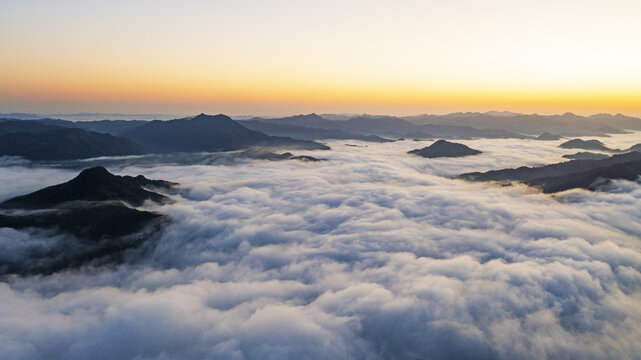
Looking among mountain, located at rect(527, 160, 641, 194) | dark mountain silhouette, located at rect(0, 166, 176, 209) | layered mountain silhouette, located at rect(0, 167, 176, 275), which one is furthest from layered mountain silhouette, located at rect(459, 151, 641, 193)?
dark mountain silhouette, located at rect(0, 166, 176, 209)

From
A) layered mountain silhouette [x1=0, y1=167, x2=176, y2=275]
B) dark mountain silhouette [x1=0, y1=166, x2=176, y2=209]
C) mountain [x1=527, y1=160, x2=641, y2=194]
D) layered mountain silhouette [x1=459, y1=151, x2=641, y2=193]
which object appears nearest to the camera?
layered mountain silhouette [x1=0, y1=167, x2=176, y2=275]

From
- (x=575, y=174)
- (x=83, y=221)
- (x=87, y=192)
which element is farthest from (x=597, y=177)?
(x=87, y=192)

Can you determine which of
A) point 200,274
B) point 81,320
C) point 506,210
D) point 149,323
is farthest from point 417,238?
point 81,320

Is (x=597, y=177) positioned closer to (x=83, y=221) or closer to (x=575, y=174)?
(x=575, y=174)

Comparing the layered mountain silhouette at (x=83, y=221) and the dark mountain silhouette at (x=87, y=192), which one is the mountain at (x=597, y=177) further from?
the dark mountain silhouette at (x=87, y=192)

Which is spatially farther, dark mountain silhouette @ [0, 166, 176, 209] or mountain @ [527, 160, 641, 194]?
mountain @ [527, 160, 641, 194]

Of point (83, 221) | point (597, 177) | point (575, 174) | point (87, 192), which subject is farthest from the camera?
point (575, 174)

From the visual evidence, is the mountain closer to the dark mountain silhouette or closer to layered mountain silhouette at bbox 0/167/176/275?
layered mountain silhouette at bbox 0/167/176/275

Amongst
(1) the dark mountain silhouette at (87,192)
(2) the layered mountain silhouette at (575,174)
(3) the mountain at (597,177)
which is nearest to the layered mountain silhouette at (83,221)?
(1) the dark mountain silhouette at (87,192)
